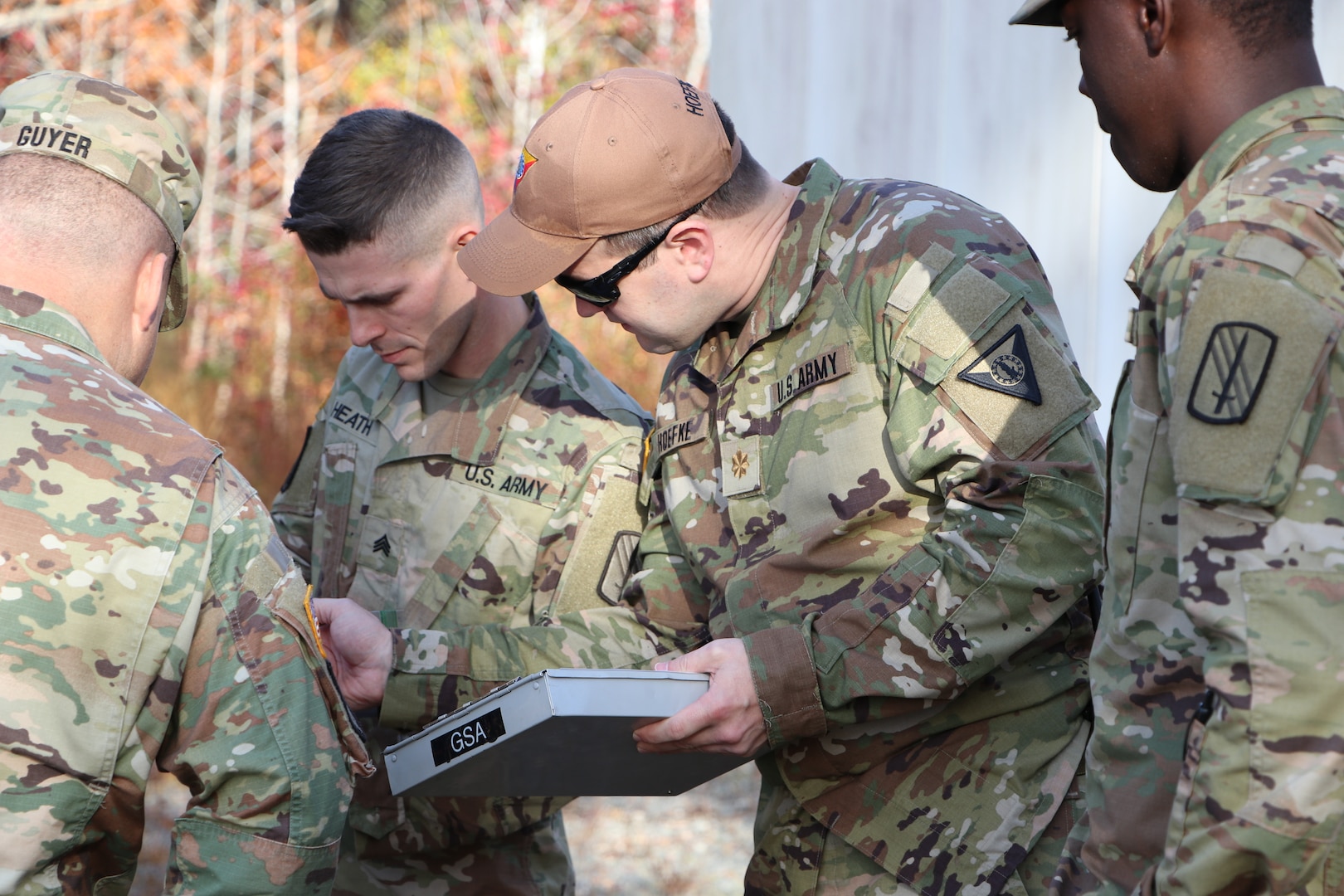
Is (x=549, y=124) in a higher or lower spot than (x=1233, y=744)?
higher

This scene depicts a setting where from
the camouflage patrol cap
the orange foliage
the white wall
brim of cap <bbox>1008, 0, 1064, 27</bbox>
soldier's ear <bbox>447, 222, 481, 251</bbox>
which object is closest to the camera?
brim of cap <bbox>1008, 0, 1064, 27</bbox>

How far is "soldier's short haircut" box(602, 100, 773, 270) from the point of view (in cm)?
242

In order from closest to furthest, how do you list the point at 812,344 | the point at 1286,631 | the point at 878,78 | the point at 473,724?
the point at 1286,631 → the point at 473,724 → the point at 812,344 → the point at 878,78

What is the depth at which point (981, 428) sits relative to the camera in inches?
84.4

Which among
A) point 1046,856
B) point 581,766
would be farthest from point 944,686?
point 581,766

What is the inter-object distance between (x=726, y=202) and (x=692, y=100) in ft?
0.68

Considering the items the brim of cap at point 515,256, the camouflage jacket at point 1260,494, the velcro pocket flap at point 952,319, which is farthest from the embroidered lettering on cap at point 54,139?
the camouflage jacket at point 1260,494

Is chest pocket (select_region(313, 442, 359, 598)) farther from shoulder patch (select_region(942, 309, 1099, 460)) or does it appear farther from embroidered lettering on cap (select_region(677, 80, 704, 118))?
shoulder patch (select_region(942, 309, 1099, 460))

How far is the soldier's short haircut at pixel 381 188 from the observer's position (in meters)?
2.94

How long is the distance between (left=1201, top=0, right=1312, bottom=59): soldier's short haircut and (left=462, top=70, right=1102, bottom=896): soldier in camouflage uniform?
689 mm

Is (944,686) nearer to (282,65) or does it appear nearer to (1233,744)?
(1233,744)

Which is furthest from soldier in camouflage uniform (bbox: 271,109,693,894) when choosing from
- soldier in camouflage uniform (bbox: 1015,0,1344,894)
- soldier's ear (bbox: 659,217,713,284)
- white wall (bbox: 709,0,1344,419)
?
white wall (bbox: 709,0,1344,419)

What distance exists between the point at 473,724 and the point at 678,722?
1.13 ft

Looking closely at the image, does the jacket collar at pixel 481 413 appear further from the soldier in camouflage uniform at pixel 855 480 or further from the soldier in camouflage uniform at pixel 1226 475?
the soldier in camouflage uniform at pixel 1226 475
